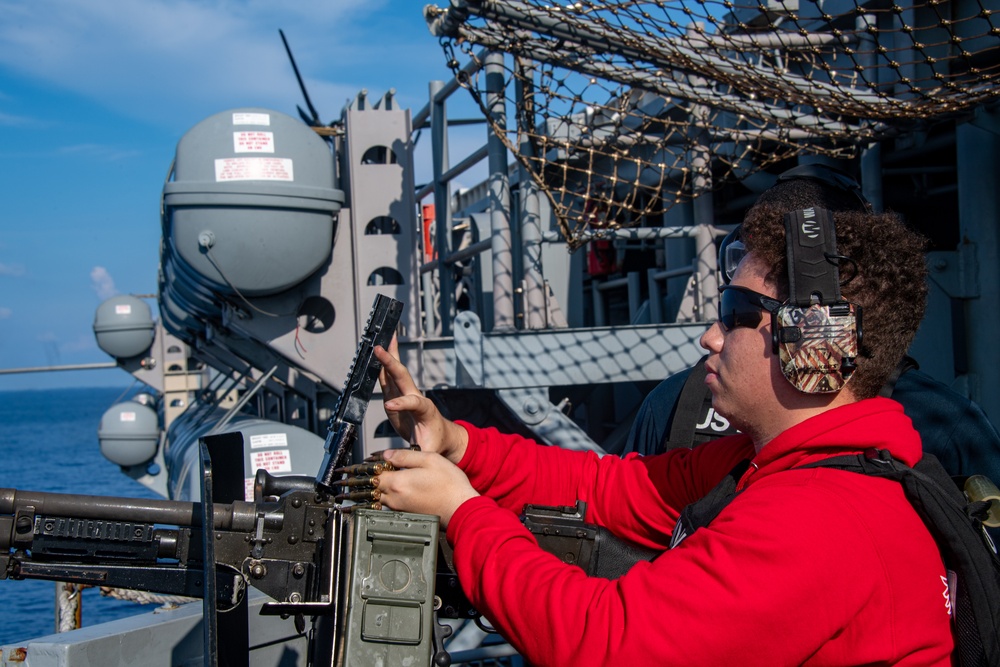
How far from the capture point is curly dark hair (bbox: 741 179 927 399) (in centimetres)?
150

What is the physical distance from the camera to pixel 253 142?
5.80 metres

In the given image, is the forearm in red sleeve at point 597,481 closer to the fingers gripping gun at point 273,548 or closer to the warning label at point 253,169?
the fingers gripping gun at point 273,548

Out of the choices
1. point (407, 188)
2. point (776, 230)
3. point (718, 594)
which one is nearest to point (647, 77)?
point (407, 188)

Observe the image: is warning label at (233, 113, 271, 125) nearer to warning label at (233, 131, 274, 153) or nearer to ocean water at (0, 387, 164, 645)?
warning label at (233, 131, 274, 153)

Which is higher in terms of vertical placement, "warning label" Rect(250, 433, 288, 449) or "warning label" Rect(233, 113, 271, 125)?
"warning label" Rect(233, 113, 271, 125)

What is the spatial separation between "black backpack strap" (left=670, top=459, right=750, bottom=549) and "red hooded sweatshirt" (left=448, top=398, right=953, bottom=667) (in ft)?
0.36

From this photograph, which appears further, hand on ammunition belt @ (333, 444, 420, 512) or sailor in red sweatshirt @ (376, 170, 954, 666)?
hand on ammunition belt @ (333, 444, 420, 512)

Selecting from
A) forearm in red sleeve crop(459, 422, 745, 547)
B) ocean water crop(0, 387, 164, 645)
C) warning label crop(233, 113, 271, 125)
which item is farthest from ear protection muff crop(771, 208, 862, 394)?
warning label crop(233, 113, 271, 125)

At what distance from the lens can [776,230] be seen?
1.56 metres

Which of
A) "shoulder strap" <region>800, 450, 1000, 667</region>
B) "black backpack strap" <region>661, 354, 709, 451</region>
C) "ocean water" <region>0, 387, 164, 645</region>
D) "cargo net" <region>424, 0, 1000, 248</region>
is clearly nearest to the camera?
"shoulder strap" <region>800, 450, 1000, 667</region>

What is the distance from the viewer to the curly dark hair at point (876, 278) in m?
1.50

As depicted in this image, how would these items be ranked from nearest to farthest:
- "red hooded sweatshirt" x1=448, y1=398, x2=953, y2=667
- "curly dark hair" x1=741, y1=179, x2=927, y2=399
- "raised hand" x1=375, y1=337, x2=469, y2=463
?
1. "red hooded sweatshirt" x1=448, y1=398, x2=953, y2=667
2. "curly dark hair" x1=741, y1=179, x2=927, y2=399
3. "raised hand" x1=375, y1=337, x2=469, y2=463

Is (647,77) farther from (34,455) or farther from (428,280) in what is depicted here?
(34,455)

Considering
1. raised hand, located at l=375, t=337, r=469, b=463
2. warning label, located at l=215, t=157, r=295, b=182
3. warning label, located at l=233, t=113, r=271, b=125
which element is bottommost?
raised hand, located at l=375, t=337, r=469, b=463
